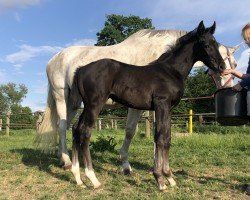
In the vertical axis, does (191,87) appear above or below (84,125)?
above

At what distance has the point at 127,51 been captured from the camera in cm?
627

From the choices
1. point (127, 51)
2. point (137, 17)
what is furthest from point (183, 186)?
point (137, 17)

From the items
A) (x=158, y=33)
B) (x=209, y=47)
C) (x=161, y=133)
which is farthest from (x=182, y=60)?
(x=158, y=33)

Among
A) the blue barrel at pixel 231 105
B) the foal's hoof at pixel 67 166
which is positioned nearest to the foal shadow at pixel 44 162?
the foal's hoof at pixel 67 166

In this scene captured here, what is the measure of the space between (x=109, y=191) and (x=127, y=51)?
8.75 ft

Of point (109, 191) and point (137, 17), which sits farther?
point (137, 17)

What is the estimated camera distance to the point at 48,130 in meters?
7.11

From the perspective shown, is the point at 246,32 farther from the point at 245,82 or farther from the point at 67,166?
the point at 67,166

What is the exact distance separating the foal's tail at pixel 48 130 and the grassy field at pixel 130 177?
1.08 feet

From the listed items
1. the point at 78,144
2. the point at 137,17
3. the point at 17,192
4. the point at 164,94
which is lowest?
the point at 17,192

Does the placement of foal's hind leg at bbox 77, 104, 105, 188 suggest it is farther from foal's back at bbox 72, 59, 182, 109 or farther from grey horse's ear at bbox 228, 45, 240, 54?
grey horse's ear at bbox 228, 45, 240, 54

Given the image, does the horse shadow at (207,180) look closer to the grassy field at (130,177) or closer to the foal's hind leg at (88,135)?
the grassy field at (130,177)

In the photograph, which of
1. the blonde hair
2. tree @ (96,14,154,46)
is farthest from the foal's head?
tree @ (96,14,154,46)

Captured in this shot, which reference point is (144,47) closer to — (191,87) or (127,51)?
(127,51)
